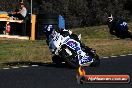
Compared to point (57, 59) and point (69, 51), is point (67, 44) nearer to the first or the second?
point (69, 51)

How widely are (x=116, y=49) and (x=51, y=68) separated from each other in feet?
18.7

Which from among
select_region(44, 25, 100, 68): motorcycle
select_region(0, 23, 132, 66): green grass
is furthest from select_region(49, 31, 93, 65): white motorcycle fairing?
select_region(0, 23, 132, 66): green grass

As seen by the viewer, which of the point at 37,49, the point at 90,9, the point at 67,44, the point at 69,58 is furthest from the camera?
the point at 90,9

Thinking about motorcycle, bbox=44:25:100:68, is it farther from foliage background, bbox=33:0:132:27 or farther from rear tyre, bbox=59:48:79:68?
foliage background, bbox=33:0:132:27

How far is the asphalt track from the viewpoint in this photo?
1110 cm

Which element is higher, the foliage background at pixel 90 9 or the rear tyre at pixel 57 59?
the foliage background at pixel 90 9

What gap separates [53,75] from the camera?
1270 centimetres

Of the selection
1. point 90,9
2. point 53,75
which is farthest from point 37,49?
point 90,9

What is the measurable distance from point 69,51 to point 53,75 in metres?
1.51

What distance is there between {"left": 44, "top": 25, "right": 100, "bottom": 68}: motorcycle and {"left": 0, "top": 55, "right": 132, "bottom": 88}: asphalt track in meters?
0.28

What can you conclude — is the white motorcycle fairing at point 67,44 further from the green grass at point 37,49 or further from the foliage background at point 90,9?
the foliage background at point 90,9

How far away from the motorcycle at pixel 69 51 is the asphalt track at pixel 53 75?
0.28 meters

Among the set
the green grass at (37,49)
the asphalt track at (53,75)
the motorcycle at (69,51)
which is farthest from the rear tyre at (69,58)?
the green grass at (37,49)

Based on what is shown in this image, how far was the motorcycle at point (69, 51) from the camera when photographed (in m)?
13.9
